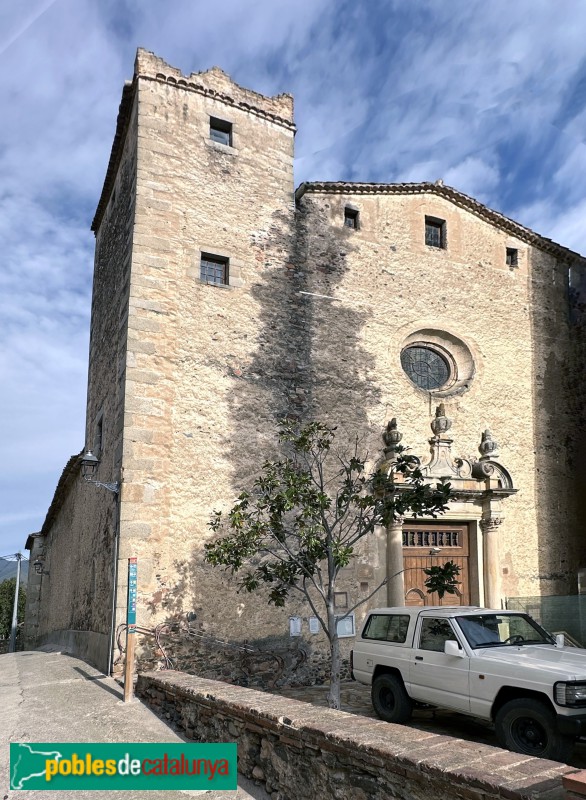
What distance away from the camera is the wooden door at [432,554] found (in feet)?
39.6

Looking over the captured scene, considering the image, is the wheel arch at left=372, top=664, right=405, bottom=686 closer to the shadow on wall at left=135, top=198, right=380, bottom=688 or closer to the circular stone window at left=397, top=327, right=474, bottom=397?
the shadow on wall at left=135, top=198, right=380, bottom=688

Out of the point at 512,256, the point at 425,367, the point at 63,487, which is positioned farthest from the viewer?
the point at 63,487

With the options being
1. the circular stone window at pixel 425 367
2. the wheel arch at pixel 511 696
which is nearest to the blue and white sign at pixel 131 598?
the wheel arch at pixel 511 696

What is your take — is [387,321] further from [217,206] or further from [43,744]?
[43,744]

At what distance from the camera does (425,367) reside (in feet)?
45.2

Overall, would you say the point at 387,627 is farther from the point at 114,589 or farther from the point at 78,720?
the point at 114,589

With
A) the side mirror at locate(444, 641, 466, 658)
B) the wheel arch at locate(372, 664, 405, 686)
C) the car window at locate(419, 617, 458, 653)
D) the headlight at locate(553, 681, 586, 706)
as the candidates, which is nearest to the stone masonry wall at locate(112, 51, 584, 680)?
the wheel arch at locate(372, 664, 405, 686)

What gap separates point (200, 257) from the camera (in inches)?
463

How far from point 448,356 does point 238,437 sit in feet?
17.4

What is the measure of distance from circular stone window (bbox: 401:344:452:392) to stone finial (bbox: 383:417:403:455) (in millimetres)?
1370

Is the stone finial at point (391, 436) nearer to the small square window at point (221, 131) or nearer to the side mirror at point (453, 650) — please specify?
the side mirror at point (453, 650)

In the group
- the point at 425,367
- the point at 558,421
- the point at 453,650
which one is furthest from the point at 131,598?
the point at 558,421

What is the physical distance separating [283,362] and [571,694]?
25.1 feet

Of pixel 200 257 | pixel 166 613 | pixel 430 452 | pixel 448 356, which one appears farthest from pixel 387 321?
pixel 166 613
